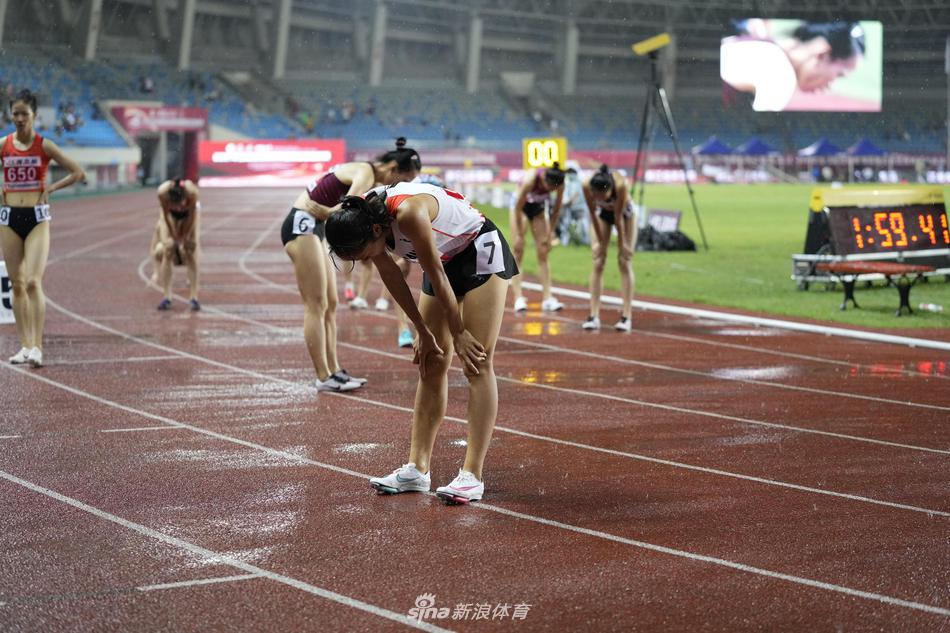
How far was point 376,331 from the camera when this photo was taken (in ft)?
45.2

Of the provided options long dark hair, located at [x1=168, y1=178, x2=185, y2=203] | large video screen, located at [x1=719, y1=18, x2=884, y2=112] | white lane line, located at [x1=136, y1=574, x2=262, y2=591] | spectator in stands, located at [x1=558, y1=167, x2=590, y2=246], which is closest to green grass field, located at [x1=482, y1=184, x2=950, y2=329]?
spectator in stands, located at [x1=558, y1=167, x2=590, y2=246]

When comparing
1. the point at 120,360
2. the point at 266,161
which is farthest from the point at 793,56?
the point at 120,360

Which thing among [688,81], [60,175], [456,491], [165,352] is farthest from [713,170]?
[456,491]

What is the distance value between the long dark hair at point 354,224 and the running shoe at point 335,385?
173 inches

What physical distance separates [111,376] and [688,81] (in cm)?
7635

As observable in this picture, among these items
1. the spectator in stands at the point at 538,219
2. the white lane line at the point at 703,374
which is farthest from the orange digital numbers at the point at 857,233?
the white lane line at the point at 703,374

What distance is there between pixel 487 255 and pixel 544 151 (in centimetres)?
1601

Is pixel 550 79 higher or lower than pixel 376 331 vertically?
higher

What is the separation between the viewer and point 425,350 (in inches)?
240

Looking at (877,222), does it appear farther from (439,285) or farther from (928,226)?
(439,285)

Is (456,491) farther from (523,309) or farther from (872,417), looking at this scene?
(523,309)

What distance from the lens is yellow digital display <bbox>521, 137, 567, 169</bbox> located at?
70.2 ft

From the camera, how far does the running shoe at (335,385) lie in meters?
9.79

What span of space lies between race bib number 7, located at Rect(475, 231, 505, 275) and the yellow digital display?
1527cm
